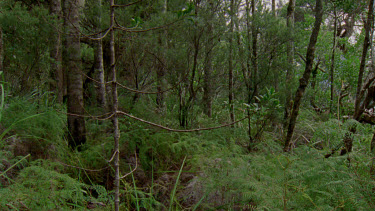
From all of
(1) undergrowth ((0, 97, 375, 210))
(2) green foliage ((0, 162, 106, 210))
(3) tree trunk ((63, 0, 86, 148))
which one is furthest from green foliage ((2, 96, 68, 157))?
(2) green foliage ((0, 162, 106, 210))

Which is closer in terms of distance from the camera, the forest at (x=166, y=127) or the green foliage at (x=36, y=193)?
the green foliage at (x=36, y=193)

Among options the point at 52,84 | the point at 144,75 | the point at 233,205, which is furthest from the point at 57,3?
the point at 233,205

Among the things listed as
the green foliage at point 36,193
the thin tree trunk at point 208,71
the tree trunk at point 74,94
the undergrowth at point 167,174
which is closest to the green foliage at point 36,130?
the undergrowth at point 167,174

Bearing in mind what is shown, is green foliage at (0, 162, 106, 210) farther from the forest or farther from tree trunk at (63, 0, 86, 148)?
tree trunk at (63, 0, 86, 148)

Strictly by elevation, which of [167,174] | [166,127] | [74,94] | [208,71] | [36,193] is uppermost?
[208,71]

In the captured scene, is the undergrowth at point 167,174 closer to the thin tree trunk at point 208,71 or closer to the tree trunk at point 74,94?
the tree trunk at point 74,94

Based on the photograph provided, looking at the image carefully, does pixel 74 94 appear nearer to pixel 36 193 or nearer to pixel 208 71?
pixel 36 193

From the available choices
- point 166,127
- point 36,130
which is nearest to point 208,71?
point 166,127

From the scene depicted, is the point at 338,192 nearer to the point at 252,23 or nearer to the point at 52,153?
the point at 52,153

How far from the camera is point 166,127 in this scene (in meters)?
2.63

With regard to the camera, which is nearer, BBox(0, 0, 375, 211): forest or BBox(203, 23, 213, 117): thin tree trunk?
BBox(0, 0, 375, 211): forest

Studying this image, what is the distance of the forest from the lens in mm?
1931

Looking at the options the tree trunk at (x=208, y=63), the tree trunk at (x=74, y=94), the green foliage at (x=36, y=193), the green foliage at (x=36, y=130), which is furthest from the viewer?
the tree trunk at (x=208, y=63)

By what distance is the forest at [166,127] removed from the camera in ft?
6.33
